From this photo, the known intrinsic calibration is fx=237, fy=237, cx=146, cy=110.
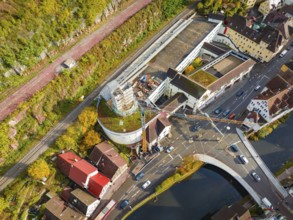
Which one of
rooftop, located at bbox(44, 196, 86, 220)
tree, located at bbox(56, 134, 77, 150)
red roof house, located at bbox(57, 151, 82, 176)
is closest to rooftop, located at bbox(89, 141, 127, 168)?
red roof house, located at bbox(57, 151, 82, 176)

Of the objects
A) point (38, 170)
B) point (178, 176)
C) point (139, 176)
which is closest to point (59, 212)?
point (38, 170)

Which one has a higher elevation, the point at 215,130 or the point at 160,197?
the point at 215,130

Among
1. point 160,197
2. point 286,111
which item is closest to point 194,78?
point 286,111

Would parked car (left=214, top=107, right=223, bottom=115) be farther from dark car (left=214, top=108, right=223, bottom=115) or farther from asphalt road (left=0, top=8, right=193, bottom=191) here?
asphalt road (left=0, top=8, right=193, bottom=191)

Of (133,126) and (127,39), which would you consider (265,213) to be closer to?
(133,126)

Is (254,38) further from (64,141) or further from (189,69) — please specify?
(64,141)

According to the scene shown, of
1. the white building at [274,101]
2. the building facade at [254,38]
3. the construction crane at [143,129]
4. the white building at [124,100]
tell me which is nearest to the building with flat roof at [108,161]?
the construction crane at [143,129]

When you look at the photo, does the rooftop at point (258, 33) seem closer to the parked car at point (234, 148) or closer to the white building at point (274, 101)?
the white building at point (274, 101)
